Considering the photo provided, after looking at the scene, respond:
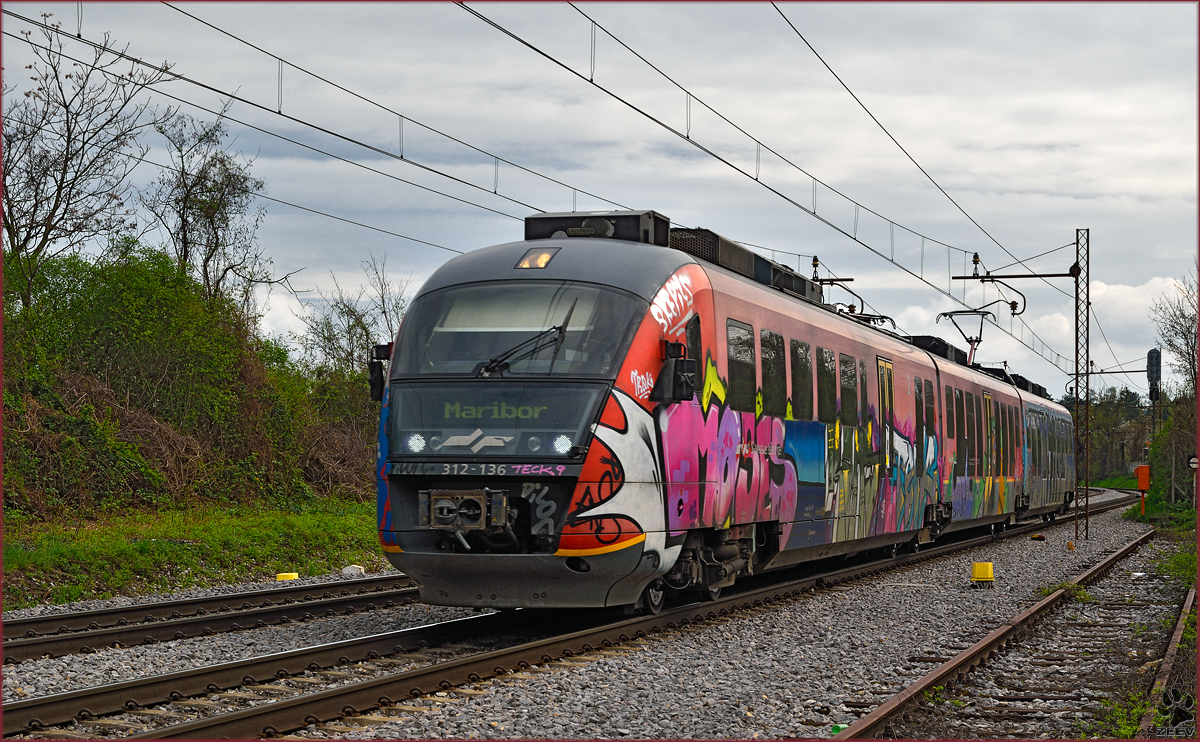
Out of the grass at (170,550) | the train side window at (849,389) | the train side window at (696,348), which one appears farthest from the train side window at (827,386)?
the grass at (170,550)

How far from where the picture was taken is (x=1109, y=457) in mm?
116812

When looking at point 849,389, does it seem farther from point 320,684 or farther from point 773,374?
point 320,684

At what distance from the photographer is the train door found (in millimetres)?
17578

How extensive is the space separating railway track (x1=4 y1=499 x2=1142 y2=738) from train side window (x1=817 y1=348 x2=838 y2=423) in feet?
14.3

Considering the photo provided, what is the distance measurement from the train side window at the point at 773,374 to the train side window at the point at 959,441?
10325 mm

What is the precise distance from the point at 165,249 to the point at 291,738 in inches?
797

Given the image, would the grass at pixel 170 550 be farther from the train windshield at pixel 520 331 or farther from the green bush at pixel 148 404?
the train windshield at pixel 520 331

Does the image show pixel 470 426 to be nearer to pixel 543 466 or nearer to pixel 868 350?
pixel 543 466

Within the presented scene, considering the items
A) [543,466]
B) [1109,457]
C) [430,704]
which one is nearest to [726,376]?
[543,466]

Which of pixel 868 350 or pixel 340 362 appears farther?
pixel 340 362

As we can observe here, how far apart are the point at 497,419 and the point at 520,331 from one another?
86cm

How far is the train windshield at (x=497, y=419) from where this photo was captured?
9.80 metres

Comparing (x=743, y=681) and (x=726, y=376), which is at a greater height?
(x=726, y=376)

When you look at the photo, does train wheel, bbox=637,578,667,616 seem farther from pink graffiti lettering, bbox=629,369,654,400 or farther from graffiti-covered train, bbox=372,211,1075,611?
pink graffiti lettering, bbox=629,369,654,400
